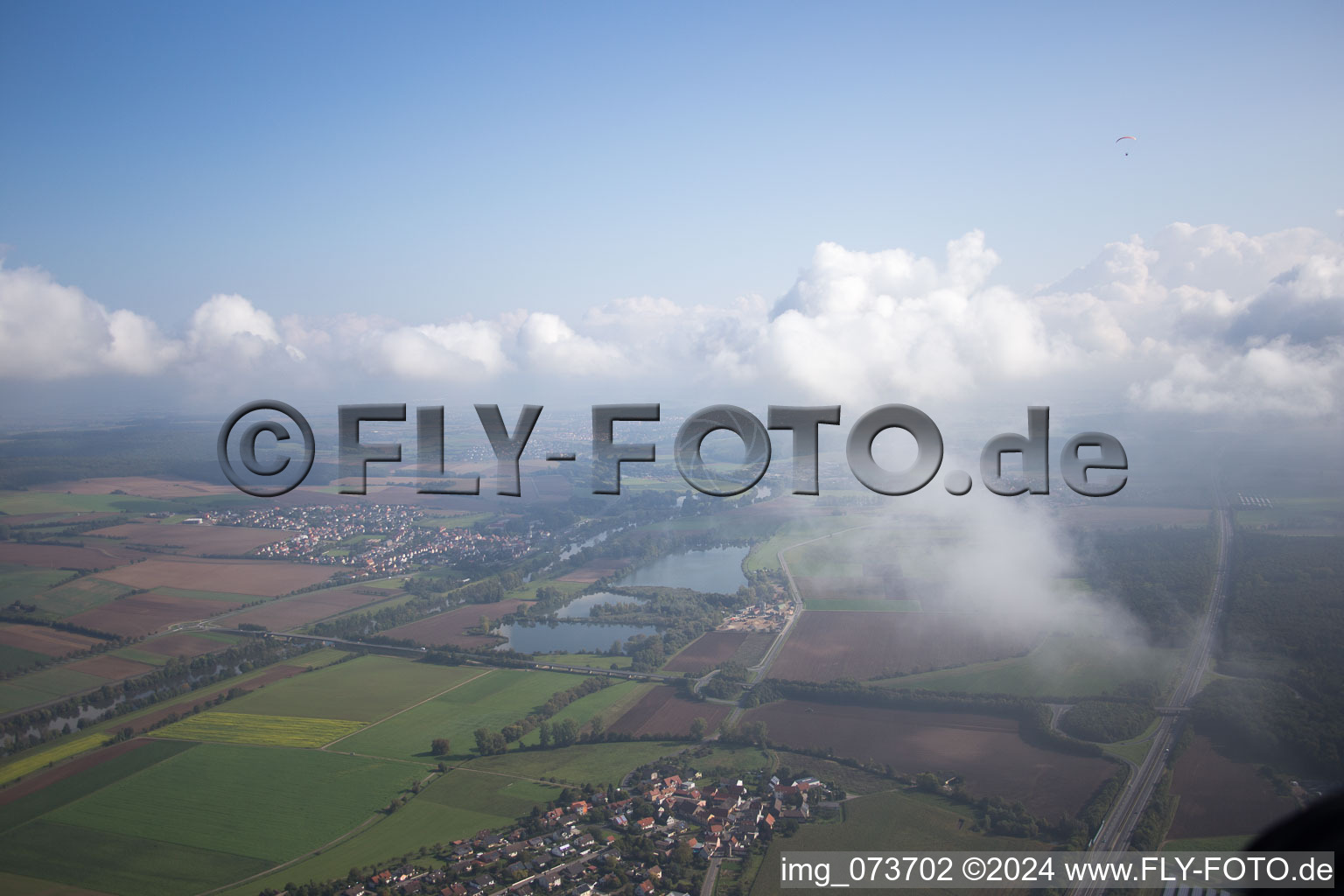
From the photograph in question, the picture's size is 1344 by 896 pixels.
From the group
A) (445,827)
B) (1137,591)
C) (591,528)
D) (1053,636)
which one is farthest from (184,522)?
(1137,591)

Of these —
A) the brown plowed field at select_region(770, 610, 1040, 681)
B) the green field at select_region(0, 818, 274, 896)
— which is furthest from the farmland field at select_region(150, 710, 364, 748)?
the brown plowed field at select_region(770, 610, 1040, 681)

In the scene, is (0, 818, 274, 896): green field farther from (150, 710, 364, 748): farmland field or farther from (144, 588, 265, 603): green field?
(144, 588, 265, 603): green field

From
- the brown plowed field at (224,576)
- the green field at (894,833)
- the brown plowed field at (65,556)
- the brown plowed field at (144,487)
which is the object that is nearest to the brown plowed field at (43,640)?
the brown plowed field at (224,576)

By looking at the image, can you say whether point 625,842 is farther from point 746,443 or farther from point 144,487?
point 144,487

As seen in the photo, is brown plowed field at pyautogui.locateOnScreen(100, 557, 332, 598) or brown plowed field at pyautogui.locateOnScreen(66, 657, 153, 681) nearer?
brown plowed field at pyautogui.locateOnScreen(66, 657, 153, 681)

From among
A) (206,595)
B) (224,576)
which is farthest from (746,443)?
(224,576)

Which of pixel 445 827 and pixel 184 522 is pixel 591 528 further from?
pixel 445 827
